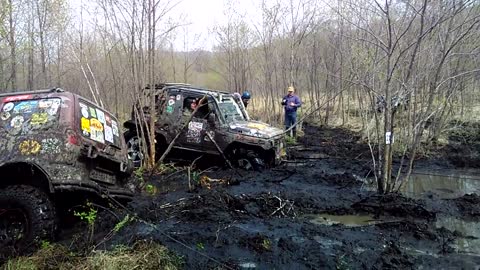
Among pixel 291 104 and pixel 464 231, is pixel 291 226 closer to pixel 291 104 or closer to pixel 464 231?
pixel 464 231

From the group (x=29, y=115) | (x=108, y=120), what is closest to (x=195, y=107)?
(x=108, y=120)

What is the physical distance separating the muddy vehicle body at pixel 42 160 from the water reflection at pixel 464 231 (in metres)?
4.47

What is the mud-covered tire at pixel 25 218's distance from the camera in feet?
15.1

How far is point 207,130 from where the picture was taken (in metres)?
10.1

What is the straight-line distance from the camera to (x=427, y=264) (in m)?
4.86

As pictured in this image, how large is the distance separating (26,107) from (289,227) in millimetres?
3689

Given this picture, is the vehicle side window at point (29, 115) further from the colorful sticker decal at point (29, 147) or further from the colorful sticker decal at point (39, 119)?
the colorful sticker decal at point (29, 147)

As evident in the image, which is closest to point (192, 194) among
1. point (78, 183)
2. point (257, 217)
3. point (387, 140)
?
point (257, 217)

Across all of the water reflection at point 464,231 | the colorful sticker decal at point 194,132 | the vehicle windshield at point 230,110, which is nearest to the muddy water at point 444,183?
the water reflection at point 464,231

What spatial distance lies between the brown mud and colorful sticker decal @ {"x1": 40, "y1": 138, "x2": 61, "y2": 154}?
3.40 feet

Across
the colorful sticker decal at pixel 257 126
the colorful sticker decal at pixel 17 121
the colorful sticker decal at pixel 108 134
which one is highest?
the colorful sticker decal at pixel 17 121

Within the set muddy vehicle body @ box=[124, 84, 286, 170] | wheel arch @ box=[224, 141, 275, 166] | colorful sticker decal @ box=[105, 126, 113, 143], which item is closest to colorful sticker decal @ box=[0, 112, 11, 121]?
colorful sticker decal @ box=[105, 126, 113, 143]

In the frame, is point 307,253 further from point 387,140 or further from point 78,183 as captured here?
point 387,140

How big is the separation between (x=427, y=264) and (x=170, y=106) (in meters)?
7.05
